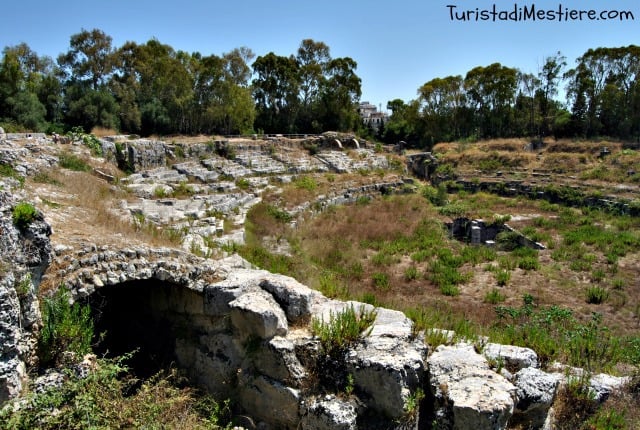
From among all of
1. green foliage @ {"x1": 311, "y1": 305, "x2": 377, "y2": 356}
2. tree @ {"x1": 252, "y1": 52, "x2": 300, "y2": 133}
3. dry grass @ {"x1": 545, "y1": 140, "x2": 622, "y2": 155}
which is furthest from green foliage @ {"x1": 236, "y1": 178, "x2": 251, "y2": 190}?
dry grass @ {"x1": 545, "y1": 140, "x2": 622, "y2": 155}

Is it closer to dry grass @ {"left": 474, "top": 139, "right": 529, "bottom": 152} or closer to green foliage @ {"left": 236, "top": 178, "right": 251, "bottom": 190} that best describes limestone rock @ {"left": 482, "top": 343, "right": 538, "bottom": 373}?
green foliage @ {"left": 236, "top": 178, "right": 251, "bottom": 190}

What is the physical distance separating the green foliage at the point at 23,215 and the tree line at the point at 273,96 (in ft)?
64.5

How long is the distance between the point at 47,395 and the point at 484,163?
34.1 metres

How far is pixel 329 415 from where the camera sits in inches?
203

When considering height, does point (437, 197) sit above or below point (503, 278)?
above

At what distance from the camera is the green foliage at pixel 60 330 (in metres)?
5.27

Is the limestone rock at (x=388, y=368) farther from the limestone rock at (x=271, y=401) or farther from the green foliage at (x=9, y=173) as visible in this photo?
the green foliage at (x=9, y=173)

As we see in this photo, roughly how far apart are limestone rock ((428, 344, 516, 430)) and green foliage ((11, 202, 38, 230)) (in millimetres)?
5281

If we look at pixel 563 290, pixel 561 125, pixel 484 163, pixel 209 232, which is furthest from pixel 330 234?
pixel 561 125

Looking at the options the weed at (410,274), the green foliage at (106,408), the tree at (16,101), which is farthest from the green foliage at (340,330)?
the tree at (16,101)

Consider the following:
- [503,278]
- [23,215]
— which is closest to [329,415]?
[23,215]

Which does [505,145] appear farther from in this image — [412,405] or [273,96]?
[412,405]

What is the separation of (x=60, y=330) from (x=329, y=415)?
11.1 feet

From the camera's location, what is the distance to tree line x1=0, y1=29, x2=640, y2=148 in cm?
2783
